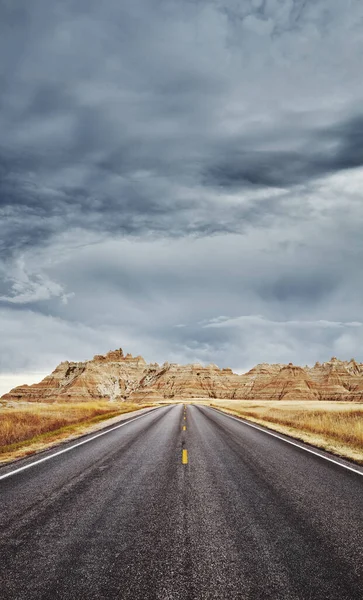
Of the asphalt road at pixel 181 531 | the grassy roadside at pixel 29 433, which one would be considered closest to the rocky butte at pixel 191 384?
the grassy roadside at pixel 29 433

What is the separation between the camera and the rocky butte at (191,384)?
138 m

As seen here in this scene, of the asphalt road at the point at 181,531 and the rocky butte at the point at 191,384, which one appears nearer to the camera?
the asphalt road at the point at 181,531

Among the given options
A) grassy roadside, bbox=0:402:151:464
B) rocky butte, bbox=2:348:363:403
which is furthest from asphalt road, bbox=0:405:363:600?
rocky butte, bbox=2:348:363:403

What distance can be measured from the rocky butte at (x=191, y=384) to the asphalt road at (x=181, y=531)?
127723mm

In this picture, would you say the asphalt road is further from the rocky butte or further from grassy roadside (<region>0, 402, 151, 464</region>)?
the rocky butte

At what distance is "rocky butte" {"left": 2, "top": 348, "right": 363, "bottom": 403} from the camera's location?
137875 mm

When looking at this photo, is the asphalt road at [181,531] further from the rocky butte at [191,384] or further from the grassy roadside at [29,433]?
the rocky butte at [191,384]

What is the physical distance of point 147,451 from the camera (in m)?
10.8

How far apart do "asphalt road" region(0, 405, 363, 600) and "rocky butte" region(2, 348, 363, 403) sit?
128 meters

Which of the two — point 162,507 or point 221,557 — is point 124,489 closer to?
point 162,507

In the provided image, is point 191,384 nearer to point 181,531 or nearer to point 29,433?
point 29,433

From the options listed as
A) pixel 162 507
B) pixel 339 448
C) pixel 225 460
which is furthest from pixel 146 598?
pixel 339 448

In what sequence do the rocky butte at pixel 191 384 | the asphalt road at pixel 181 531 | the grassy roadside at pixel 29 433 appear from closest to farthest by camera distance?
1. the asphalt road at pixel 181 531
2. the grassy roadside at pixel 29 433
3. the rocky butte at pixel 191 384

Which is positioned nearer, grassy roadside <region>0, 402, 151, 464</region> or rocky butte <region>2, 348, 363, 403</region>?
grassy roadside <region>0, 402, 151, 464</region>
